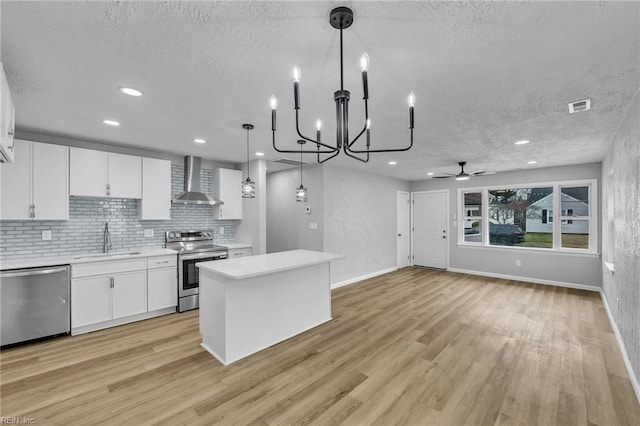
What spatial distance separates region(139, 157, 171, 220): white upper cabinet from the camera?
4.21 metres

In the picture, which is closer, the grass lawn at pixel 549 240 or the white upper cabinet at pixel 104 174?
the white upper cabinet at pixel 104 174

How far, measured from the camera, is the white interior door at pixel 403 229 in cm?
740

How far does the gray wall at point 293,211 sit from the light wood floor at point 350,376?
78.1 inches

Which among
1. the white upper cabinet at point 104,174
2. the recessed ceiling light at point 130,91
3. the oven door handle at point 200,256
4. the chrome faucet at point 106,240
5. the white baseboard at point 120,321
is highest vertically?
the recessed ceiling light at point 130,91

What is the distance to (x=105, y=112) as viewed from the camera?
2.78m

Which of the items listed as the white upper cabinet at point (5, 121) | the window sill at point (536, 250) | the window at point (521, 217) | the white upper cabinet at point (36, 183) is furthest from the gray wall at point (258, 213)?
the window at point (521, 217)

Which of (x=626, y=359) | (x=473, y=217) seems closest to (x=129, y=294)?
(x=626, y=359)

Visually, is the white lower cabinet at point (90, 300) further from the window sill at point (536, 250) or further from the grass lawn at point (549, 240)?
the grass lawn at point (549, 240)

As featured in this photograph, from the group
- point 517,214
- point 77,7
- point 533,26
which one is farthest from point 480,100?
point 517,214

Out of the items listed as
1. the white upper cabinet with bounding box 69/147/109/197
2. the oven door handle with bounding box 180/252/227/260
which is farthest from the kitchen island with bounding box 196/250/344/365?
the white upper cabinet with bounding box 69/147/109/197

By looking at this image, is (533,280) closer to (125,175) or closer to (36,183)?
(125,175)

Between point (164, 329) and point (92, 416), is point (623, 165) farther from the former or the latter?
point (164, 329)

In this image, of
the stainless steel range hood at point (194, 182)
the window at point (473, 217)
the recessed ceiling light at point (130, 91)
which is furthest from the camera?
the window at point (473, 217)

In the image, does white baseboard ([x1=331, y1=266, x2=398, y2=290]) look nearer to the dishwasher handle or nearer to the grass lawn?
the grass lawn
